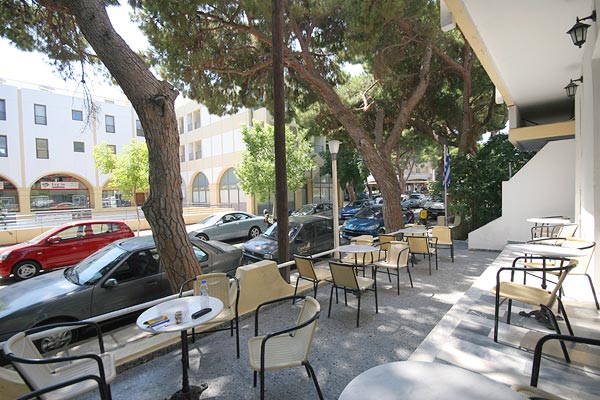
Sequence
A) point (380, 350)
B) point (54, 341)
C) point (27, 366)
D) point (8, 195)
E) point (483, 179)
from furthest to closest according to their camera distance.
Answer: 1. point (8, 195)
2. point (483, 179)
3. point (54, 341)
4. point (380, 350)
5. point (27, 366)

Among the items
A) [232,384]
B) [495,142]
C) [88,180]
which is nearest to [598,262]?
[232,384]

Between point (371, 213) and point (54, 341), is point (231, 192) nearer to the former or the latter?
point (371, 213)

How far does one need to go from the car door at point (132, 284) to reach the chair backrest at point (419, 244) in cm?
491

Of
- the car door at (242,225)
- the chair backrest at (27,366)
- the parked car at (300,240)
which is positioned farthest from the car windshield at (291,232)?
the chair backrest at (27,366)

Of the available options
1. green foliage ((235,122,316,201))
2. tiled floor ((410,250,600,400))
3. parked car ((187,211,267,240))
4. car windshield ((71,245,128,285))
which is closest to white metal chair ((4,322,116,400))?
car windshield ((71,245,128,285))

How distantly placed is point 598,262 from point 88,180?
30580 millimetres

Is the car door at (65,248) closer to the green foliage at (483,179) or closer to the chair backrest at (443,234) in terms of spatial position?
the chair backrest at (443,234)

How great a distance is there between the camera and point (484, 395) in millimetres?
1479

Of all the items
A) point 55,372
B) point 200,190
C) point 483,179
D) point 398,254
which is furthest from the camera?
point 200,190

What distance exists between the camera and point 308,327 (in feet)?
8.35

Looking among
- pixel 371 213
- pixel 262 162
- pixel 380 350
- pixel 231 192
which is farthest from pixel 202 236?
pixel 231 192

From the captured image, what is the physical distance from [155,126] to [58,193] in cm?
2766

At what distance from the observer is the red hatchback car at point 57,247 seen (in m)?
7.73

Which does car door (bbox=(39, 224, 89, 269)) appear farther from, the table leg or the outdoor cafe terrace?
the table leg
